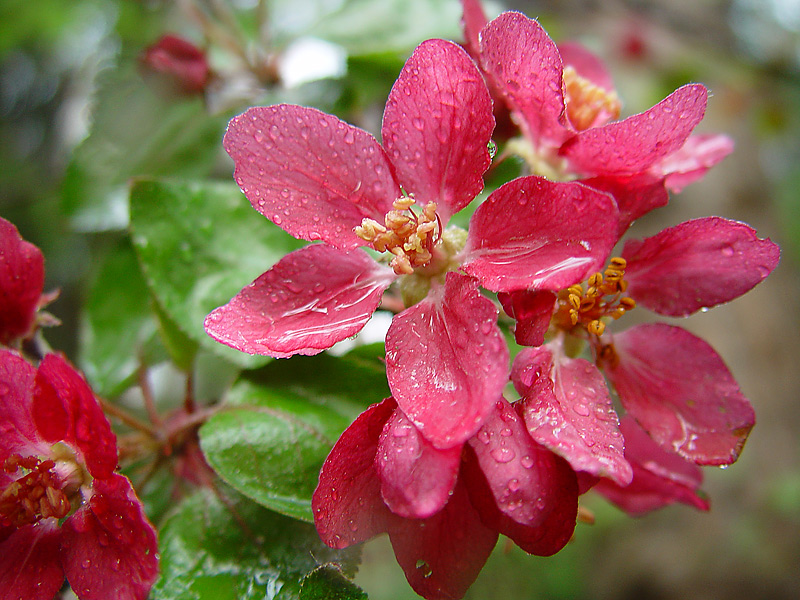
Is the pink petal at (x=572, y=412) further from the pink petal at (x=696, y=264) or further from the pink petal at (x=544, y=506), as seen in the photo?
the pink petal at (x=696, y=264)

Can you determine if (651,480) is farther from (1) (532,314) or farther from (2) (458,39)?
(2) (458,39)

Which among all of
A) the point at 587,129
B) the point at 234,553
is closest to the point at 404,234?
the point at 587,129

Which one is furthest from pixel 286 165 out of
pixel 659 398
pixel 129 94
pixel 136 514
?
pixel 129 94

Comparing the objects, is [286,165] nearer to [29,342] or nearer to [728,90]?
[29,342]

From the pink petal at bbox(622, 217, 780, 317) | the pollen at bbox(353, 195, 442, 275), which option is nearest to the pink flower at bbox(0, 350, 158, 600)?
the pollen at bbox(353, 195, 442, 275)

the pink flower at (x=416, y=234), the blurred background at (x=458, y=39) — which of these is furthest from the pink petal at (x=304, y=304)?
the blurred background at (x=458, y=39)

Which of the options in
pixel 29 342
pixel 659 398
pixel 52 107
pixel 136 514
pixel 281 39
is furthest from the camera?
pixel 52 107

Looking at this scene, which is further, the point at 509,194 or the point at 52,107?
the point at 52,107
